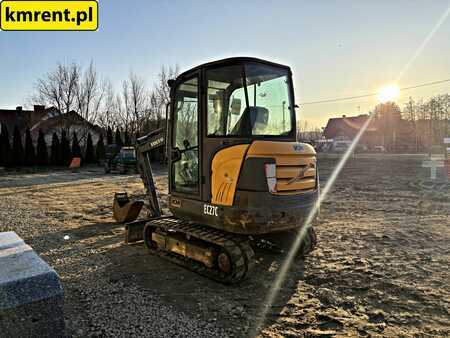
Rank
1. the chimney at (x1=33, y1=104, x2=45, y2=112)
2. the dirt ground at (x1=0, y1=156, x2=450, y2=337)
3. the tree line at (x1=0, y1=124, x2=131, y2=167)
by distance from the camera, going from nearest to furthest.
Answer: the dirt ground at (x1=0, y1=156, x2=450, y2=337)
the tree line at (x1=0, y1=124, x2=131, y2=167)
the chimney at (x1=33, y1=104, x2=45, y2=112)

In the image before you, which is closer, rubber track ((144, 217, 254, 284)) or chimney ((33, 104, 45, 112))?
rubber track ((144, 217, 254, 284))

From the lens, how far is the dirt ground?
11.1 feet

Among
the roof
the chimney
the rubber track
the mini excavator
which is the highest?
the chimney

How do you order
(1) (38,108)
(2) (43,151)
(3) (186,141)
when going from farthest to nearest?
(1) (38,108) → (2) (43,151) → (3) (186,141)

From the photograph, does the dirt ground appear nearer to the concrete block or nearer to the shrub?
the concrete block

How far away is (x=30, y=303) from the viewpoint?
271 centimetres

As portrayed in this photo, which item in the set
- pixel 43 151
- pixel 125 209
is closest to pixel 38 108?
pixel 43 151

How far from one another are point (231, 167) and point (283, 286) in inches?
66.7

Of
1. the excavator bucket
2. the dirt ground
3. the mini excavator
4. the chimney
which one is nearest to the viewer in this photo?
the dirt ground

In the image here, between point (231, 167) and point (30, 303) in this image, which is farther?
point (231, 167)

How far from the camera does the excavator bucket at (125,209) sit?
7641mm

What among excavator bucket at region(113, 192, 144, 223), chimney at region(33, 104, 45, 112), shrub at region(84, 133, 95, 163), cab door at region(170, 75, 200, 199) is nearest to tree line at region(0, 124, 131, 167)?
shrub at region(84, 133, 95, 163)

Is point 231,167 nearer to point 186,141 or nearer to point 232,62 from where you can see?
point 186,141

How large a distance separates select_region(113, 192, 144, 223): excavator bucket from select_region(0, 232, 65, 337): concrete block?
15.0ft
